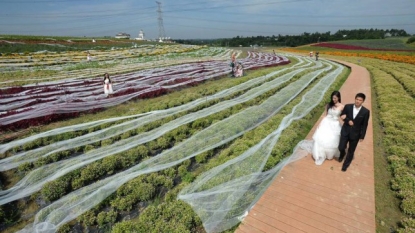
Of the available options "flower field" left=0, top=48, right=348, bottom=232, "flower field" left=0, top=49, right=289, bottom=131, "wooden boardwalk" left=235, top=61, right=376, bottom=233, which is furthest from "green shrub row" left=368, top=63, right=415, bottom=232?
"flower field" left=0, top=49, right=289, bottom=131

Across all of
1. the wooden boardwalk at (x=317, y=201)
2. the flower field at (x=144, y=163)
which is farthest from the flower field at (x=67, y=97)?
the wooden boardwalk at (x=317, y=201)

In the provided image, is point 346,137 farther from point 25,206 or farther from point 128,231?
point 25,206

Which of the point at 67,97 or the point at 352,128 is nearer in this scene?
the point at 352,128

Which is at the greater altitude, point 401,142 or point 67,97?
point 67,97

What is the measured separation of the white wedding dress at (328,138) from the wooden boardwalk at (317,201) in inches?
10.2

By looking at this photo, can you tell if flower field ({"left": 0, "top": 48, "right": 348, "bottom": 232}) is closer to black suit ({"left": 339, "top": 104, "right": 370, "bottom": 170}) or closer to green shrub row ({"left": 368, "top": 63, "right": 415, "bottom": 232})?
black suit ({"left": 339, "top": 104, "right": 370, "bottom": 170})

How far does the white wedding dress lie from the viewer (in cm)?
684

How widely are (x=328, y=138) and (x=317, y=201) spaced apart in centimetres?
217

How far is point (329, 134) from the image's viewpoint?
7.00 meters

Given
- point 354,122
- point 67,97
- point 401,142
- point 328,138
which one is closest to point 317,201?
point 328,138

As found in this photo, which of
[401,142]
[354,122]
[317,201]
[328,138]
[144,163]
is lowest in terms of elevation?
[317,201]

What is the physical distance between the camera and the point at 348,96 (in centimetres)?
1555

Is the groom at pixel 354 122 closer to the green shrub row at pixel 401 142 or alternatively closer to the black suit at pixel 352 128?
the black suit at pixel 352 128

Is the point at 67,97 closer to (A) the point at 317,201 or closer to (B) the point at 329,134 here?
(B) the point at 329,134
